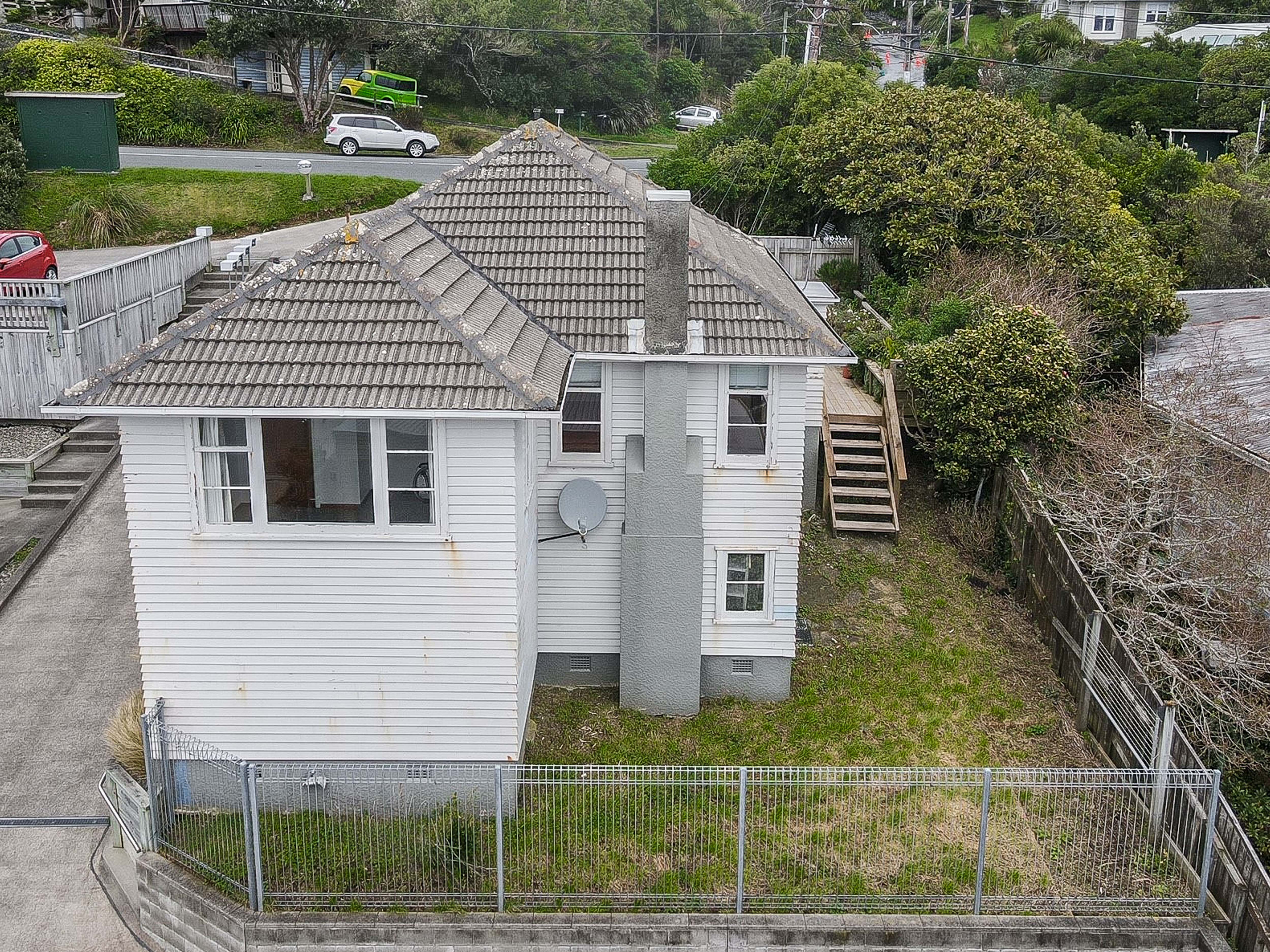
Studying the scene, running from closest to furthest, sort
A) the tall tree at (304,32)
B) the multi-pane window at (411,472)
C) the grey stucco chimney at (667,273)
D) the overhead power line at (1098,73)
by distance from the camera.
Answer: the multi-pane window at (411,472) < the grey stucco chimney at (667,273) < the tall tree at (304,32) < the overhead power line at (1098,73)

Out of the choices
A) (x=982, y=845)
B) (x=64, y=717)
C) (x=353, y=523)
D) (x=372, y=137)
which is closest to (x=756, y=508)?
(x=982, y=845)

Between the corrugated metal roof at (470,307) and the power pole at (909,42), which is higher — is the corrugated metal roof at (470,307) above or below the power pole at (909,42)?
below

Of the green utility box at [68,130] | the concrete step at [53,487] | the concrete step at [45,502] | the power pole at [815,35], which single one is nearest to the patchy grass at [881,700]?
the concrete step at [45,502]

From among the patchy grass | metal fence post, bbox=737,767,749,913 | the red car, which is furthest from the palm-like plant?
metal fence post, bbox=737,767,749,913

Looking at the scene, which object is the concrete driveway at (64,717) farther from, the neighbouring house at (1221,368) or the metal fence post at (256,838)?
the neighbouring house at (1221,368)

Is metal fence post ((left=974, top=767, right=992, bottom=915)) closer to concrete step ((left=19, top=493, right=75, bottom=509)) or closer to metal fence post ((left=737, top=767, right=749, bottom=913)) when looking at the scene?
metal fence post ((left=737, top=767, right=749, bottom=913))

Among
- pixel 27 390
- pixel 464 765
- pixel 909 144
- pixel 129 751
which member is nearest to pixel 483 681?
pixel 464 765
